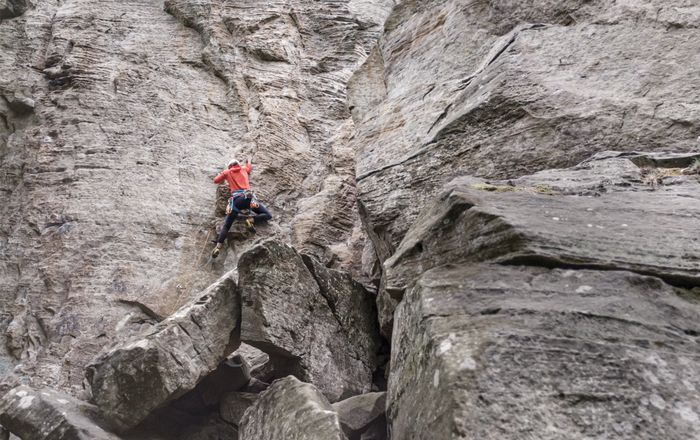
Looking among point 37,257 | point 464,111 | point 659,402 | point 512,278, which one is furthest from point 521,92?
point 37,257

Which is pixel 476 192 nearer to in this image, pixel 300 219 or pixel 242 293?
pixel 242 293

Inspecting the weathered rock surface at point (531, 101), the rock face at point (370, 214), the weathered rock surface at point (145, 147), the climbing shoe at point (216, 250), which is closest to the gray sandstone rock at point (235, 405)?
the rock face at point (370, 214)

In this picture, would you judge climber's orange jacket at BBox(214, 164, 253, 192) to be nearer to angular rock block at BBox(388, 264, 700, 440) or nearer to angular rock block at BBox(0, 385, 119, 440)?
angular rock block at BBox(0, 385, 119, 440)

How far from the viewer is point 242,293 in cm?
1033

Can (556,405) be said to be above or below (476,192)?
below

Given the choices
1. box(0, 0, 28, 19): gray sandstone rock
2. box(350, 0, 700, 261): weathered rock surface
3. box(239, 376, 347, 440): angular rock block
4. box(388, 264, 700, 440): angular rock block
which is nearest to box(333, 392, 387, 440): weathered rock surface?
box(239, 376, 347, 440): angular rock block

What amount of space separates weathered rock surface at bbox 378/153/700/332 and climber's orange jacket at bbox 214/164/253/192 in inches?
362

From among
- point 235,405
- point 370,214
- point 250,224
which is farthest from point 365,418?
point 250,224

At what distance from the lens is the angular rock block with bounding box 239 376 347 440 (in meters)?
7.80

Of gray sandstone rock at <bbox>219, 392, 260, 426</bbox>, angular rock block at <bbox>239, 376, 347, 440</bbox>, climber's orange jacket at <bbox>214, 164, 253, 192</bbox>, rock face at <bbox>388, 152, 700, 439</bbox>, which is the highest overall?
climber's orange jacket at <bbox>214, 164, 253, 192</bbox>

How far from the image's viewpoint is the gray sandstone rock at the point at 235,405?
10.3m

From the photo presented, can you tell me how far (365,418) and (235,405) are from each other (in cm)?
268

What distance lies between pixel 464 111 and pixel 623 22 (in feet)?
10.2

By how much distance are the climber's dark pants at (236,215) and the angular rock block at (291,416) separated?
7.93 m
